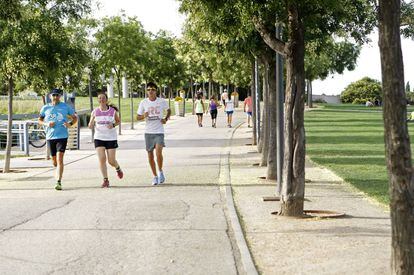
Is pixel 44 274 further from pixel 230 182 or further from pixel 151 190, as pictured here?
pixel 230 182

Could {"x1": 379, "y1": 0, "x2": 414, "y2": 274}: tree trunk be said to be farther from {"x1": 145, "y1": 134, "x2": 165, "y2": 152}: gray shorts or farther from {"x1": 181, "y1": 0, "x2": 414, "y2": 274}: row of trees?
{"x1": 145, "y1": 134, "x2": 165, "y2": 152}: gray shorts

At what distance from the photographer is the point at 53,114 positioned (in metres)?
13.3

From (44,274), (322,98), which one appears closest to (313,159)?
(44,274)

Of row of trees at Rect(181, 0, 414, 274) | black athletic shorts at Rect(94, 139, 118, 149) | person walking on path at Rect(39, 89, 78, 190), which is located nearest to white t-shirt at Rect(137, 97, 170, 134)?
black athletic shorts at Rect(94, 139, 118, 149)

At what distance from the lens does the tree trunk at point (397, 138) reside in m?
5.45

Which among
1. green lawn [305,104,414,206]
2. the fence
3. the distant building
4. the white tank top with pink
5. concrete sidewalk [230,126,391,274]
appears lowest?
concrete sidewalk [230,126,391,274]

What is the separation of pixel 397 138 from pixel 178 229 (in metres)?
3.85

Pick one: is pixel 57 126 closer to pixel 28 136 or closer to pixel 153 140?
pixel 153 140

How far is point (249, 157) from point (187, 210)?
9340mm

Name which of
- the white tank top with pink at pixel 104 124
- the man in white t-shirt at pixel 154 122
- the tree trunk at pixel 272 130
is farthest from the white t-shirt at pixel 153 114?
the tree trunk at pixel 272 130

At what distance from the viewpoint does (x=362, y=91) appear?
100m

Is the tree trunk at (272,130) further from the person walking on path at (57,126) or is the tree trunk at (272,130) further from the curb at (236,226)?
the person walking on path at (57,126)

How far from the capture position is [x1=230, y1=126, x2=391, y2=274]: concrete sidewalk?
260 inches

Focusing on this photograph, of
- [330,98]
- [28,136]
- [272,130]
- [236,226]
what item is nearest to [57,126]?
[272,130]
